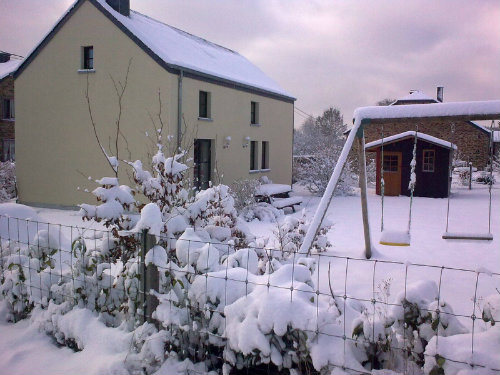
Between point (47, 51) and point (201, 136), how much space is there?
617 centimetres

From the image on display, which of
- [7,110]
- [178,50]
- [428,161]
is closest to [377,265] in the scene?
[178,50]

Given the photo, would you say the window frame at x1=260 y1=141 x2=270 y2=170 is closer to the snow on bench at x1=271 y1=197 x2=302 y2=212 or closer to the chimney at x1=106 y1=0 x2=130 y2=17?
the snow on bench at x1=271 y1=197 x2=302 y2=212

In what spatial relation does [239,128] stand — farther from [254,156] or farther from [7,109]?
[7,109]

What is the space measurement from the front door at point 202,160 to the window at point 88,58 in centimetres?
432

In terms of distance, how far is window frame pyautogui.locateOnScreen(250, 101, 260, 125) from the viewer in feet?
60.8

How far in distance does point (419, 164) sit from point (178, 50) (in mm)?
11891

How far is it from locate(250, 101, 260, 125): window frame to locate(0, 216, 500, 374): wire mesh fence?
14662 mm

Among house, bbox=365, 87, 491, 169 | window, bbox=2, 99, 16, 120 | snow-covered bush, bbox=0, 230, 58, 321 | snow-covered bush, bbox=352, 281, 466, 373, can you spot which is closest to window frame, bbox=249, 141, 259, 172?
house, bbox=365, 87, 491, 169

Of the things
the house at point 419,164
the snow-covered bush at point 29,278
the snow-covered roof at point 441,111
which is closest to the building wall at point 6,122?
the house at point 419,164

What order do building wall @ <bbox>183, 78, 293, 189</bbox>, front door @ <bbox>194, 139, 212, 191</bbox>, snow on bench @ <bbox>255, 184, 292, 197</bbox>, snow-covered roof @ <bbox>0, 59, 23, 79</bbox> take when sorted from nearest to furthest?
1. building wall @ <bbox>183, 78, 293, 189</bbox>
2. snow on bench @ <bbox>255, 184, 292, 197</bbox>
3. front door @ <bbox>194, 139, 212, 191</bbox>
4. snow-covered roof @ <bbox>0, 59, 23, 79</bbox>

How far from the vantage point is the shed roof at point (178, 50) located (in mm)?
13438

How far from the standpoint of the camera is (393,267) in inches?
259

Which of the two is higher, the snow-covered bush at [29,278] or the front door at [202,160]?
the front door at [202,160]

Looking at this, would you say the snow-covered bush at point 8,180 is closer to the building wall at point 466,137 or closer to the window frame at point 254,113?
the window frame at point 254,113
